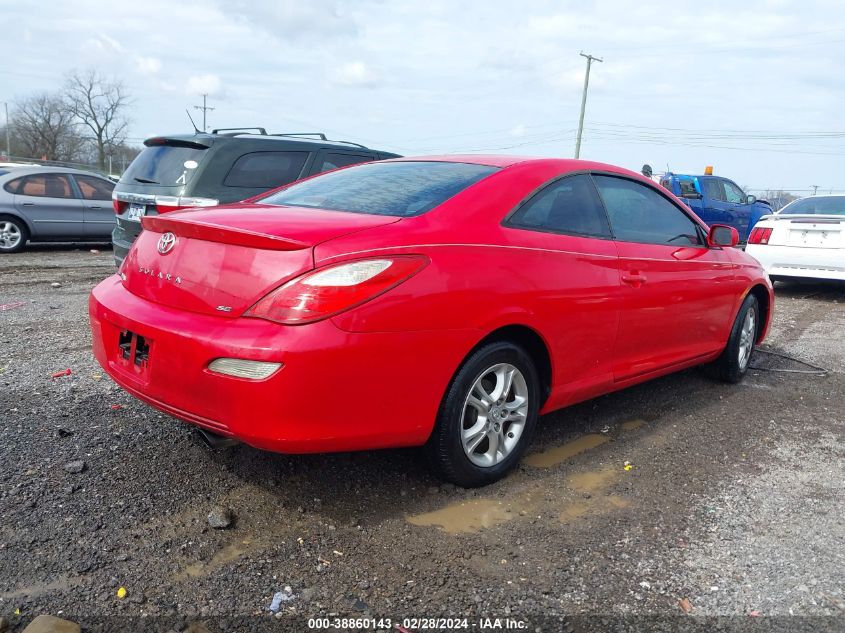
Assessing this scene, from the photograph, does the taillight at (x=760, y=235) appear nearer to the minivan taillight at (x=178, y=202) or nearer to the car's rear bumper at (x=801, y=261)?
the car's rear bumper at (x=801, y=261)

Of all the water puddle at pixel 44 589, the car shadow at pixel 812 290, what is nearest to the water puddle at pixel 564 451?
the water puddle at pixel 44 589

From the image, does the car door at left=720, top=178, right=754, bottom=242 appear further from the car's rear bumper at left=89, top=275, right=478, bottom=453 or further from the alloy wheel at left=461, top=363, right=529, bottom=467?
the car's rear bumper at left=89, top=275, right=478, bottom=453

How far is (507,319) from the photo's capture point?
3.02 metres

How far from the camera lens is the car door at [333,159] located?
7.33m

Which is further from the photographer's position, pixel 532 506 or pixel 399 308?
pixel 532 506

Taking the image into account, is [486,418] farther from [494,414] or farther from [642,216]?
[642,216]

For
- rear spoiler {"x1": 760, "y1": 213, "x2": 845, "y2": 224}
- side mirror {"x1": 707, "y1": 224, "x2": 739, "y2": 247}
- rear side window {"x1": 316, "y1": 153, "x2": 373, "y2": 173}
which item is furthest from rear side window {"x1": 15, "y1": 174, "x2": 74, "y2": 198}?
rear spoiler {"x1": 760, "y1": 213, "x2": 845, "y2": 224}

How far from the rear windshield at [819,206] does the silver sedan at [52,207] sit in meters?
10.8

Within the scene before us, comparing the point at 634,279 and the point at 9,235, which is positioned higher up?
the point at 634,279

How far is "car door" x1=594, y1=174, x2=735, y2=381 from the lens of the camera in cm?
384

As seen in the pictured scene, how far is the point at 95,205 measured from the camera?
11.8 metres

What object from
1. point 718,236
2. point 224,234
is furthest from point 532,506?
point 718,236

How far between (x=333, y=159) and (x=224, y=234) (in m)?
4.91

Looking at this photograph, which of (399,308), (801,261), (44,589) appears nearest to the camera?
(44,589)
